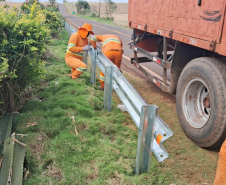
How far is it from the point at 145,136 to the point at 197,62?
Answer: 5.82ft

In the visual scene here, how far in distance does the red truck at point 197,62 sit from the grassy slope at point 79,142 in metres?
0.94

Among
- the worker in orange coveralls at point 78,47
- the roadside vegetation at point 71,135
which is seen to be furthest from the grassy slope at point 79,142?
the worker in orange coveralls at point 78,47

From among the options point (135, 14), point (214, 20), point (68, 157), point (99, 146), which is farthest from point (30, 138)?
point (135, 14)

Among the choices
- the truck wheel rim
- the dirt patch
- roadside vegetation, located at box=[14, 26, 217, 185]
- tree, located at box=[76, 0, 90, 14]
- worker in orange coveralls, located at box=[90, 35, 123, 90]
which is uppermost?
tree, located at box=[76, 0, 90, 14]

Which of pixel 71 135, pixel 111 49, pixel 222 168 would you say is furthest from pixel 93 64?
pixel 222 168

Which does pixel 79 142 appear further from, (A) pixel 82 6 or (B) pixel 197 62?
(A) pixel 82 6

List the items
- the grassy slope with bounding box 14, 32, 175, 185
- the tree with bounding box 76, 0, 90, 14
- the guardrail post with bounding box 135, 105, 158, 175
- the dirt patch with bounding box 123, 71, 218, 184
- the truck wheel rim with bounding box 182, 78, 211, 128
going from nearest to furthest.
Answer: the guardrail post with bounding box 135, 105, 158, 175, the grassy slope with bounding box 14, 32, 175, 185, the dirt patch with bounding box 123, 71, 218, 184, the truck wheel rim with bounding box 182, 78, 211, 128, the tree with bounding box 76, 0, 90, 14

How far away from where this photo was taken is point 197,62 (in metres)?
3.94

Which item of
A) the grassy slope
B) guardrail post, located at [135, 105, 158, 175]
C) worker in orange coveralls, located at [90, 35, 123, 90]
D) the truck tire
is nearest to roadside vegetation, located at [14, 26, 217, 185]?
the grassy slope

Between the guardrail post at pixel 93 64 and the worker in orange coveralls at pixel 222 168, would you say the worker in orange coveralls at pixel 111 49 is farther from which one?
the worker in orange coveralls at pixel 222 168

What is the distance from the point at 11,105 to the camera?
4199 millimetres

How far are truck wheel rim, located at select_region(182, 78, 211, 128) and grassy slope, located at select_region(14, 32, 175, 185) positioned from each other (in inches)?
38.5

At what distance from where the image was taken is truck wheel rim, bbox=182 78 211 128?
161 inches

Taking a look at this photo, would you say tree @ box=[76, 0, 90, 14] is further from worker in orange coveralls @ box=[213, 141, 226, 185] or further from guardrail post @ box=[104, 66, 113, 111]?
worker in orange coveralls @ box=[213, 141, 226, 185]
